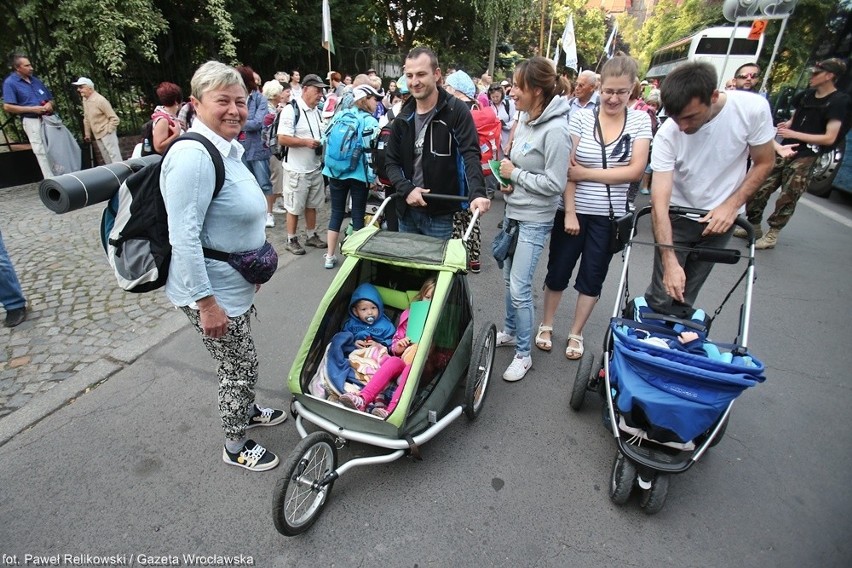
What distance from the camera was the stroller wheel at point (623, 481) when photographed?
7.34ft

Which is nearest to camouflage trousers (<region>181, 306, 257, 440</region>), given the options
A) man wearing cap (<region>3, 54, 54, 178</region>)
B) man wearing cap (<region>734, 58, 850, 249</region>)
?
man wearing cap (<region>734, 58, 850, 249</region>)

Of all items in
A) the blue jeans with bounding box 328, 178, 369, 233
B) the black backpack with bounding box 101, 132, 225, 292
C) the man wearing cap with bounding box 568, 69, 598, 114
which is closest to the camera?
the black backpack with bounding box 101, 132, 225, 292

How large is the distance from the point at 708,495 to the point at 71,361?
14.2 feet

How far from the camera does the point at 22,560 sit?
2025 mm

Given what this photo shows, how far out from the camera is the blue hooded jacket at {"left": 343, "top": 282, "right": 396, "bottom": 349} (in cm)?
288

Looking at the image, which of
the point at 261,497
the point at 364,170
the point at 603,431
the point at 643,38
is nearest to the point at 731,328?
the point at 603,431

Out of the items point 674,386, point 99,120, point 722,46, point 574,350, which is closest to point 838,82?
point 574,350

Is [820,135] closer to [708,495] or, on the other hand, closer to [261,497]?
[708,495]

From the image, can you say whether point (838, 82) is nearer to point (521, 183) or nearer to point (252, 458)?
point (521, 183)

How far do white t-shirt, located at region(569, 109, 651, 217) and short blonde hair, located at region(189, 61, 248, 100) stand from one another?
2.14 m

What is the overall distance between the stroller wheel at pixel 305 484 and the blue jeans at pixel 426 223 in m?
1.79

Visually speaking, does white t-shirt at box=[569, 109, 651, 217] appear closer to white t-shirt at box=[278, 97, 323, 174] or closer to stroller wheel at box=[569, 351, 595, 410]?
stroller wheel at box=[569, 351, 595, 410]

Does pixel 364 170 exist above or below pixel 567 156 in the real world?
below

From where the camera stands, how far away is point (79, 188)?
183 cm
